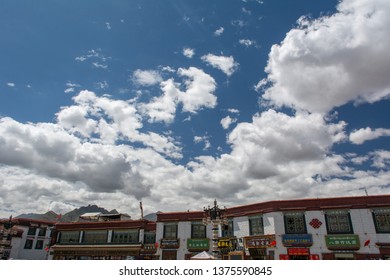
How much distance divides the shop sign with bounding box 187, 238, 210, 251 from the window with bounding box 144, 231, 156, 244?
514 cm

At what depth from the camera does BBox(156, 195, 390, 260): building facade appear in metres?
24.7

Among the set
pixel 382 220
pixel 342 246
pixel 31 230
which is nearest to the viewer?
pixel 382 220

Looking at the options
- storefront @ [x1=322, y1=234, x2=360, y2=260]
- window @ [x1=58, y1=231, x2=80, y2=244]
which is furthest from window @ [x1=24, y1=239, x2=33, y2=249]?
storefront @ [x1=322, y1=234, x2=360, y2=260]

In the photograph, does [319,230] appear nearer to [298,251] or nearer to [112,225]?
[298,251]

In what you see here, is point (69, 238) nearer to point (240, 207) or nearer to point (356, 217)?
point (240, 207)

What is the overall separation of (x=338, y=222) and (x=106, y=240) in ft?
91.9

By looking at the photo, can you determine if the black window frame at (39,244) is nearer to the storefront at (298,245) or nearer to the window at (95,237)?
the window at (95,237)

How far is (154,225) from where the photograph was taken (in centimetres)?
3559

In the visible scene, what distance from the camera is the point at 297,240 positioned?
26422 mm

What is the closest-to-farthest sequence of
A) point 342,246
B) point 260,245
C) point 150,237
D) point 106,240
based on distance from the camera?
1. point 342,246
2. point 260,245
3. point 150,237
4. point 106,240

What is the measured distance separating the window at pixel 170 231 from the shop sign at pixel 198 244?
7.73 ft

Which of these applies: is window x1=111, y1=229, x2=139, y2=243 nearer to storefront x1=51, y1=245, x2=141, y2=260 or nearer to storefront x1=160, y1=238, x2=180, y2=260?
storefront x1=51, y1=245, x2=141, y2=260

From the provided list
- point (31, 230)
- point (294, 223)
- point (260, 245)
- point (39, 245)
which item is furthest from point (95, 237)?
point (294, 223)
